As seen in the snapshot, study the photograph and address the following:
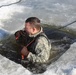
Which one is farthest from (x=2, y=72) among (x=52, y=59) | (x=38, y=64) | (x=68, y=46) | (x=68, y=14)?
(x=68, y=14)

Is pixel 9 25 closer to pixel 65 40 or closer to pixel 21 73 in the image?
pixel 65 40

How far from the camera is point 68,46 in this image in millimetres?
4805

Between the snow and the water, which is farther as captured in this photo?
the water

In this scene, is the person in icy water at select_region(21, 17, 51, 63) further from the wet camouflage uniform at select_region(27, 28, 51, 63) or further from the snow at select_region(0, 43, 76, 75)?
the snow at select_region(0, 43, 76, 75)

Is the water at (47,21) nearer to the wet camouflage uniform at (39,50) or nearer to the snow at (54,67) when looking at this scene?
the snow at (54,67)

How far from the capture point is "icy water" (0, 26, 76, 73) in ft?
13.5

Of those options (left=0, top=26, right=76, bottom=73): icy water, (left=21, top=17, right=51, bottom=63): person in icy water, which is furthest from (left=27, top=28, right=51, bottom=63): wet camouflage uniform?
(left=0, top=26, right=76, bottom=73): icy water

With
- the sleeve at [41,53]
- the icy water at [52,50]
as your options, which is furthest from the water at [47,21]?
the sleeve at [41,53]

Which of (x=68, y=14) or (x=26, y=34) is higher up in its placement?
(x=26, y=34)

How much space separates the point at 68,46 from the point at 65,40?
0.29m

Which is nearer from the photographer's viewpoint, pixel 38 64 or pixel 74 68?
pixel 74 68

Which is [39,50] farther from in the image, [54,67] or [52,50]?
[52,50]

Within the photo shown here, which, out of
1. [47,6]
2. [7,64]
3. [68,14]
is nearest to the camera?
[7,64]

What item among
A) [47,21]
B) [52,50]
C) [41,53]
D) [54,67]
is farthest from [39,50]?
[47,21]
